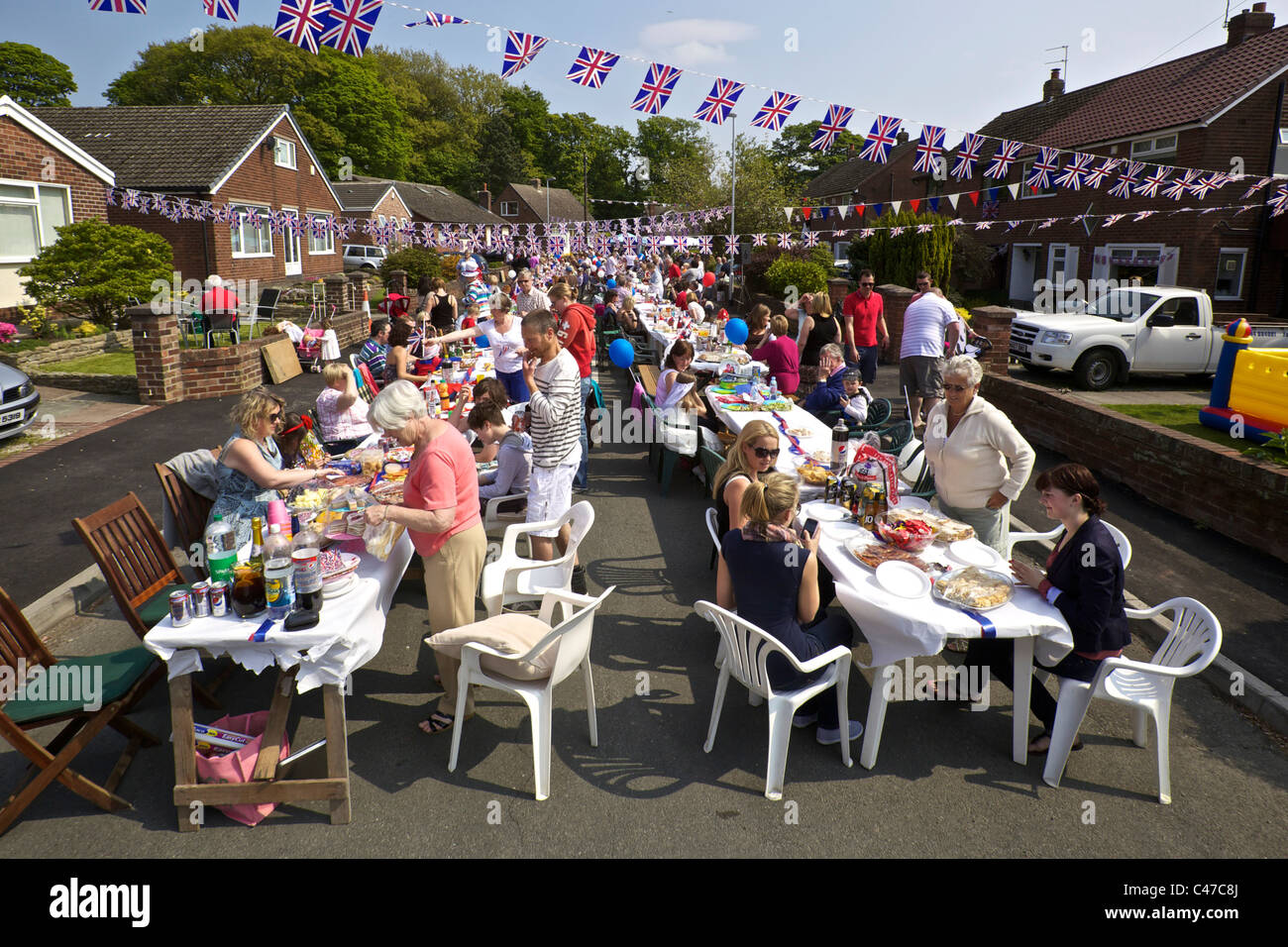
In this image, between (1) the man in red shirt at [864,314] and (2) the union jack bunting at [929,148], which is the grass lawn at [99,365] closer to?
(1) the man in red shirt at [864,314]

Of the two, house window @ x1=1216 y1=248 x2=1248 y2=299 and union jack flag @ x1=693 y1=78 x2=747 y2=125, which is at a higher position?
union jack flag @ x1=693 y1=78 x2=747 y2=125

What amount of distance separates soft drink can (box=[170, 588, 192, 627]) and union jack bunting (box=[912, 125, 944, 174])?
1232 centimetres

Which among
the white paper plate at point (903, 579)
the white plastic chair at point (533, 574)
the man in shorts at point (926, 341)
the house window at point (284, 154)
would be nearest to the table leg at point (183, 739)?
the white plastic chair at point (533, 574)

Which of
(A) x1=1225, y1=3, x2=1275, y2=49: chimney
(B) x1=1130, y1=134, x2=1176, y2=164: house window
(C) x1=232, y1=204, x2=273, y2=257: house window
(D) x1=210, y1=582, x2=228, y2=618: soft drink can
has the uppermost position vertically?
(A) x1=1225, y1=3, x2=1275, y2=49: chimney

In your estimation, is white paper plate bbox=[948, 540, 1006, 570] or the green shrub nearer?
white paper plate bbox=[948, 540, 1006, 570]

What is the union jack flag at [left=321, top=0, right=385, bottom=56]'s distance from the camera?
24.0 ft

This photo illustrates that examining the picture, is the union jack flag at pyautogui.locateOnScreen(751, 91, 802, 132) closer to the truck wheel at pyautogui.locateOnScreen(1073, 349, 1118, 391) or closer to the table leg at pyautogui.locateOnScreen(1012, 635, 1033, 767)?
the truck wheel at pyautogui.locateOnScreen(1073, 349, 1118, 391)

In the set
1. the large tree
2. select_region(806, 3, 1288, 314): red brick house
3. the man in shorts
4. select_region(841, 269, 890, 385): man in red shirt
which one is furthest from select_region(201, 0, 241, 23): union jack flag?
the large tree

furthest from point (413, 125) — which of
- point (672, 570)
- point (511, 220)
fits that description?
point (672, 570)

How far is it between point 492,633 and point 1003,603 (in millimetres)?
2493

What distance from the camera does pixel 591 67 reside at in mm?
9383

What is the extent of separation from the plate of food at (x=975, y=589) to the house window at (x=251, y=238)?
26060 millimetres

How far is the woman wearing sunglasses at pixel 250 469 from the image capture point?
15.0 feet

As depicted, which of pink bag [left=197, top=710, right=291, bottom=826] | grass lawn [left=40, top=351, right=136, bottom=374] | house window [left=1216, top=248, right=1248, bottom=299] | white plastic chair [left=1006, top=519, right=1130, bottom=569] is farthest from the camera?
house window [left=1216, top=248, right=1248, bottom=299]
